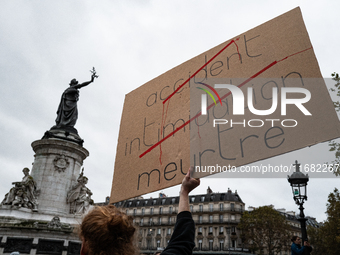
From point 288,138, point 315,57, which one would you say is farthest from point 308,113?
point 315,57

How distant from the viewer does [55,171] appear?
13.2 meters

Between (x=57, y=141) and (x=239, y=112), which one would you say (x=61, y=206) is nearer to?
(x=57, y=141)

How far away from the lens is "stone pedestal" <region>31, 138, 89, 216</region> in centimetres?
1266

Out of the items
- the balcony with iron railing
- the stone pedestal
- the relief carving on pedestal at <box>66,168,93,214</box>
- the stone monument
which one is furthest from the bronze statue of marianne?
the balcony with iron railing

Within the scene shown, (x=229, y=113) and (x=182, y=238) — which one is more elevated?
(x=229, y=113)


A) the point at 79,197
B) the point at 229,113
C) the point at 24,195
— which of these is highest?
the point at 79,197

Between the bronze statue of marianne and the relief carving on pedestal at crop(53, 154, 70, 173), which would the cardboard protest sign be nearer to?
the relief carving on pedestal at crop(53, 154, 70, 173)

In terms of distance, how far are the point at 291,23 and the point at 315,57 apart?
0.52 metres

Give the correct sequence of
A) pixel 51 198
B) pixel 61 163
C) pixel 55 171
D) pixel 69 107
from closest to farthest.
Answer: pixel 51 198
pixel 55 171
pixel 61 163
pixel 69 107

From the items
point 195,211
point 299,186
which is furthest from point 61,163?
point 195,211

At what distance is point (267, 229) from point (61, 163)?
3927 cm

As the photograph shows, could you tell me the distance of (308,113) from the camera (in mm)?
2293

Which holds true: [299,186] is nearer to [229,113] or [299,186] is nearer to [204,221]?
[229,113]

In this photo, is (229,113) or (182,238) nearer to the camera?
(182,238)
